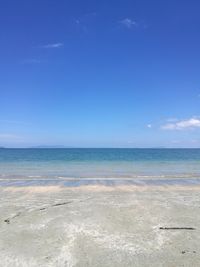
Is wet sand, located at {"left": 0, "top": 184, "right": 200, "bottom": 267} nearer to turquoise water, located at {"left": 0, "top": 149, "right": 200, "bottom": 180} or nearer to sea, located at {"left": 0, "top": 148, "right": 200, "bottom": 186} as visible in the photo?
sea, located at {"left": 0, "top": 148, "right": 200, "bottom": 186}

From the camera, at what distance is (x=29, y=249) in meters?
6.18

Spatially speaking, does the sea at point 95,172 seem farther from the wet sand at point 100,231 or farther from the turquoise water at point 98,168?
the wet sand at point 100,231

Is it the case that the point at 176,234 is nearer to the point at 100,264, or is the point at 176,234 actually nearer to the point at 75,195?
the point at 100,264

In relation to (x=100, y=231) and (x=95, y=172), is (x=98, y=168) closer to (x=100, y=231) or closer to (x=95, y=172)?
(x=95, y=172)

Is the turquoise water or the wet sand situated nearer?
the wet sand

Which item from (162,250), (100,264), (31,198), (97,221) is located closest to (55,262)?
(100,264)

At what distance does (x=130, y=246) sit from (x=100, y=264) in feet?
3.54

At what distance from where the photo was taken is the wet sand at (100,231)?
18.8ft

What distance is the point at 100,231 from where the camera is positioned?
732cm

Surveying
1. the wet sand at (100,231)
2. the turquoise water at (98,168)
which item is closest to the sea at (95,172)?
the turquoise water at (98,168)

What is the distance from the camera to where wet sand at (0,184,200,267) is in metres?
5.72

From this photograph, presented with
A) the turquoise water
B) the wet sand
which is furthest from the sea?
the wet sand

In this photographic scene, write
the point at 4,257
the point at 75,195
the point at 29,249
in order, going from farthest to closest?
the point at 75,195, the point at 29,249, the point at 4,257

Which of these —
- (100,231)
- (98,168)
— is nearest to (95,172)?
(98,168)
